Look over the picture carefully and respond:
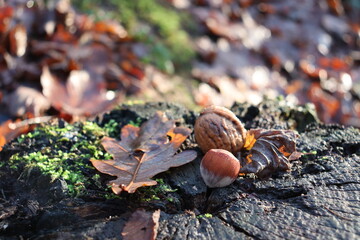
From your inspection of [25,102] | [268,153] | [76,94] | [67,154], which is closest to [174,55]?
[76,94]

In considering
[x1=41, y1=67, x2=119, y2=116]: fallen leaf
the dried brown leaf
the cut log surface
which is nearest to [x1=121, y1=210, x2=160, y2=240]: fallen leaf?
the cut log surface

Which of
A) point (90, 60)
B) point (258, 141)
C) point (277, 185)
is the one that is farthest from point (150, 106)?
point (90, 60)

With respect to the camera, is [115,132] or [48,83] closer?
[115,132]

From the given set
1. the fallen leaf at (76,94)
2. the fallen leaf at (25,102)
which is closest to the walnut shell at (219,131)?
the fallen leaf at (76,94)

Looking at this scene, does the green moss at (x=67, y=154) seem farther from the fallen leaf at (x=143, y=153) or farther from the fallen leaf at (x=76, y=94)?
the fallen leaf at (x=76, y=94)

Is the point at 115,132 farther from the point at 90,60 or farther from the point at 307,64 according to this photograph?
the point at 307,64

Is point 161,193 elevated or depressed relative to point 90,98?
elevated

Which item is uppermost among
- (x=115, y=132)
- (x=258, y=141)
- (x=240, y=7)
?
(x=258, y=141)
